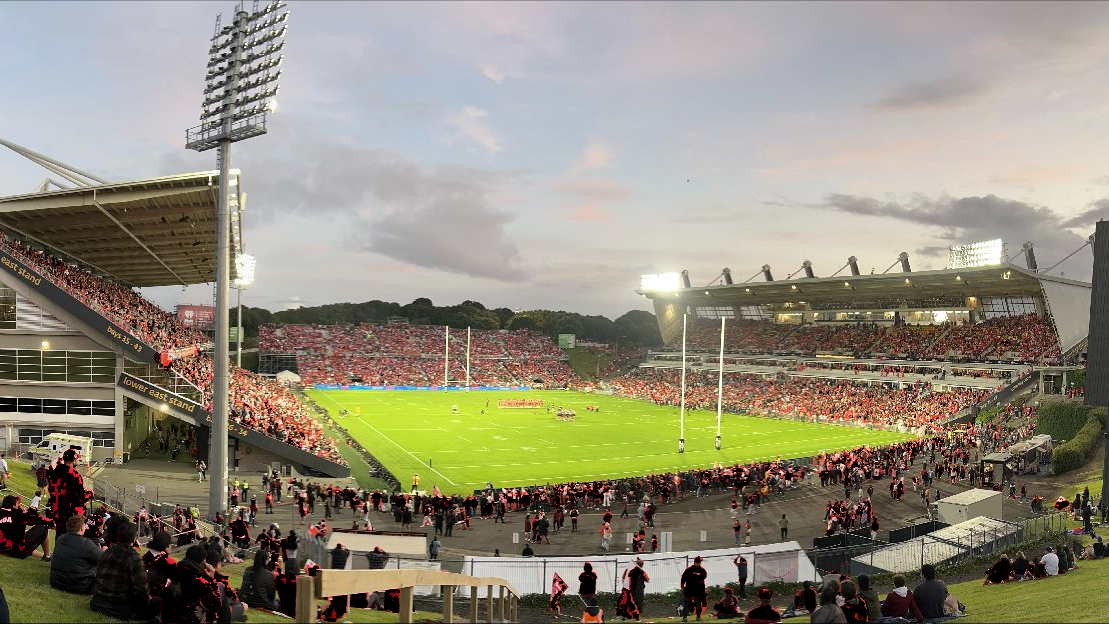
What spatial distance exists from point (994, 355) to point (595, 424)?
3660 centimetres

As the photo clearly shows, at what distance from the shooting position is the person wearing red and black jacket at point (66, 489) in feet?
36.3

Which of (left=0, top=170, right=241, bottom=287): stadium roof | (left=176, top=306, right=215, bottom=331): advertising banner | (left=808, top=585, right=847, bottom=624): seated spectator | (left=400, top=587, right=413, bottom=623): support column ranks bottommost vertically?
(left=808, top=585, right=847, bottom=624): seated spectator

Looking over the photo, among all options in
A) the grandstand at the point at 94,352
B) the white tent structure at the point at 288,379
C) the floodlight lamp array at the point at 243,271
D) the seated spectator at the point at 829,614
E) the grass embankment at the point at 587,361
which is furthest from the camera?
the grass embankment at the point at 587,361

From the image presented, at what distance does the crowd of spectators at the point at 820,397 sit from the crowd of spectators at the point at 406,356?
23305 mm

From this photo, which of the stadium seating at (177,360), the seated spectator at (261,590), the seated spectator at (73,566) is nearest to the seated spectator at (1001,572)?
the seated spectator at (261,590)

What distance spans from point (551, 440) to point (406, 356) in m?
62.2

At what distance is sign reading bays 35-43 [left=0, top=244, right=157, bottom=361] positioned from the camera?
3103 cm

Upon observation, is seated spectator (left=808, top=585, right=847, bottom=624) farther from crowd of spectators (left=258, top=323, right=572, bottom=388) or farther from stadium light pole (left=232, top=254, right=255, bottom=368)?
crowd of spectators (left=258, top=323, right=572, bottom=388)

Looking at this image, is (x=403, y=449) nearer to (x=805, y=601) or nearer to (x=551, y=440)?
(x=551, y=440)

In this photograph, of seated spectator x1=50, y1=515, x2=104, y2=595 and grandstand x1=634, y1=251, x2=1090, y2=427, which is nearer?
seated spectator x1=50, y1=515, x2=104, y2=595

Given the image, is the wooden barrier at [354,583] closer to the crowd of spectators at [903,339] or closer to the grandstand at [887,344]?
the grandstand at [887,344]

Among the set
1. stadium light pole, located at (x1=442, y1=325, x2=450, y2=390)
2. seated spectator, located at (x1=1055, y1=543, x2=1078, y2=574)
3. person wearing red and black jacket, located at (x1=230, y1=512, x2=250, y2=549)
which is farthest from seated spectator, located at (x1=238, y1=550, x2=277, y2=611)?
stadium light pole, located at (x1=442, y1=325, x2=450, y2=390)

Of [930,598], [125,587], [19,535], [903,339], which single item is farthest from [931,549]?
[903,339]

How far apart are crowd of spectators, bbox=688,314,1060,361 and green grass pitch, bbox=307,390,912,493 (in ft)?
64.0
